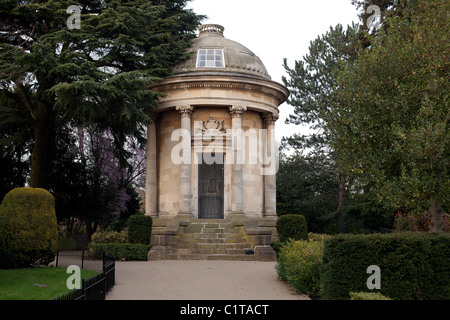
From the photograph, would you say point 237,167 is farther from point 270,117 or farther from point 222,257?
point 222,257

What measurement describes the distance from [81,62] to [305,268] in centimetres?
1330

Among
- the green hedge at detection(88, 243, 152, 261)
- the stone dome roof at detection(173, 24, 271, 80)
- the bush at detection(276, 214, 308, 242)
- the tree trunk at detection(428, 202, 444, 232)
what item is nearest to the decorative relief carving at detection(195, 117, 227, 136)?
the stone dome roof at detection(173, 24, 271, 80)

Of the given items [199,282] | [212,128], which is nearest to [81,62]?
[212,128]

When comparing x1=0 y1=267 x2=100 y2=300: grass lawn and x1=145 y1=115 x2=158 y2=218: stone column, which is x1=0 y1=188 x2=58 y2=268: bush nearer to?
x1=0 y1=267 x2=100 y2=300: grass lawn

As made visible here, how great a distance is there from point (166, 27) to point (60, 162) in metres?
10.7

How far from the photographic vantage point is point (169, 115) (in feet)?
82.6

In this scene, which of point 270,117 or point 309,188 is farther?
point 309,188

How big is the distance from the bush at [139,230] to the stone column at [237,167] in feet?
14.8

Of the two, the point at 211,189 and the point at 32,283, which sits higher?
the point at 211,189

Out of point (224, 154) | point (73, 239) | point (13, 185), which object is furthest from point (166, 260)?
point (13, 185)

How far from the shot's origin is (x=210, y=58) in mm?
25391

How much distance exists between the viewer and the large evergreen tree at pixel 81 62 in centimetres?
1806

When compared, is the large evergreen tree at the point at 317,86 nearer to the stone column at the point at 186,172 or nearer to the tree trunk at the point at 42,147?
the stone column at the point at 186,172

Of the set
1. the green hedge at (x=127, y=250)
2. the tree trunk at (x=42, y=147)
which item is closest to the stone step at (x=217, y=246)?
the green hedge at (x=127, y=250)
